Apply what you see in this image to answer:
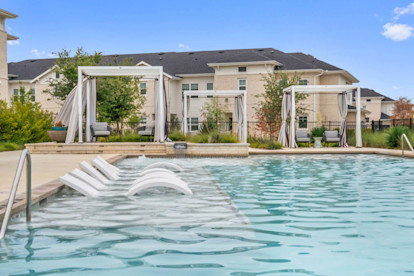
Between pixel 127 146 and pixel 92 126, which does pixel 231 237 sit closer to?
pixel 127 146

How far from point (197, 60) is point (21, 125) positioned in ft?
68.9

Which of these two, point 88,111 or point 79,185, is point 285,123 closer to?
point 88,111

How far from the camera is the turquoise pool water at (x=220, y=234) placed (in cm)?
396

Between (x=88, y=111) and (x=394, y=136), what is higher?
(x=88, y=111)

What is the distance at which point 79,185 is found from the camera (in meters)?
7.20

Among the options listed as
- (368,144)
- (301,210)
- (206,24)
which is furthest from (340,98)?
(301,210)

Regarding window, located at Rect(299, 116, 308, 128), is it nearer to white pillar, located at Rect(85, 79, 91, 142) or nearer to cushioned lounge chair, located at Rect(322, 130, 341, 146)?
cushioned lounge chair, located at Rect(322, 130, 341, 146)

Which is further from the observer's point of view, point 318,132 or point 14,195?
point 318,132

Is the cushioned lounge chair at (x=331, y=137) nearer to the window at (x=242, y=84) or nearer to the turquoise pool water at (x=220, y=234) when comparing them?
the turquoise pool water at (x=220, y=234)

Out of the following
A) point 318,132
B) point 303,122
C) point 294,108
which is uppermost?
point 294,108

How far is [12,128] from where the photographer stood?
19.6 metres

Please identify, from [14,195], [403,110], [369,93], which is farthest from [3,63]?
[403,110]

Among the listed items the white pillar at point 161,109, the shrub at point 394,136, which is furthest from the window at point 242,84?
the white pillar at point 161,109

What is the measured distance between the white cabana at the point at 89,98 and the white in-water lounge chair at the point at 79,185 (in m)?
10.1
